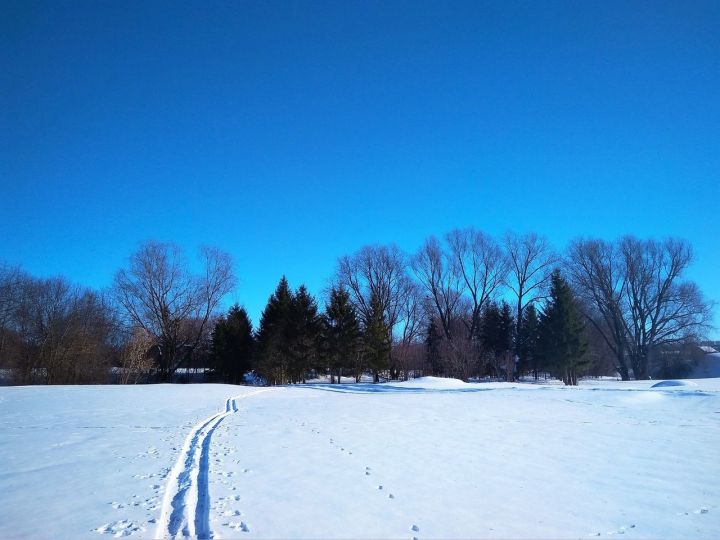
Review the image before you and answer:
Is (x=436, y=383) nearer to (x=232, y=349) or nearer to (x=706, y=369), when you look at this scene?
(x=232, y=349)

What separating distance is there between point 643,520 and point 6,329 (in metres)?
38.9

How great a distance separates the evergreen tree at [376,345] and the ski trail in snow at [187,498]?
32393 millimetres

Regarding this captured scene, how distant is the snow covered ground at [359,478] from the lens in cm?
399

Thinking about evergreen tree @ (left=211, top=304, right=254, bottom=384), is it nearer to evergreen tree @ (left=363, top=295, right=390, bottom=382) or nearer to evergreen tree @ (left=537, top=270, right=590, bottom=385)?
evergreen tree @ (left=363, top=295, right=390, bottom=382)

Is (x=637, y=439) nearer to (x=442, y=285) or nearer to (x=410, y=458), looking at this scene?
(x=410, y=458)

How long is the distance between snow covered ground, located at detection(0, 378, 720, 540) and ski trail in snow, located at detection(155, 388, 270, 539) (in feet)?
0.08

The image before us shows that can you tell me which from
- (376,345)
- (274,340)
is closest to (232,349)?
(274,340)

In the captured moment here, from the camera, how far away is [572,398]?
17891 mm

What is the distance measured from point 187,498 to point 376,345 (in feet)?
117

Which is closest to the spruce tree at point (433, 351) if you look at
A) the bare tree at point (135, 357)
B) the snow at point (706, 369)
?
the snow at point (706, 369)

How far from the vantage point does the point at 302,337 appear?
120 feet

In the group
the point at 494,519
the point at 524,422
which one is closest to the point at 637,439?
the point at 524,422

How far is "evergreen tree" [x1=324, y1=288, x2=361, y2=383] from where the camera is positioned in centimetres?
3812

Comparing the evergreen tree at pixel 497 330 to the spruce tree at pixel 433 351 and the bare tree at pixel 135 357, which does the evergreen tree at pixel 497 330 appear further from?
the bare tree at pixel 135 357
